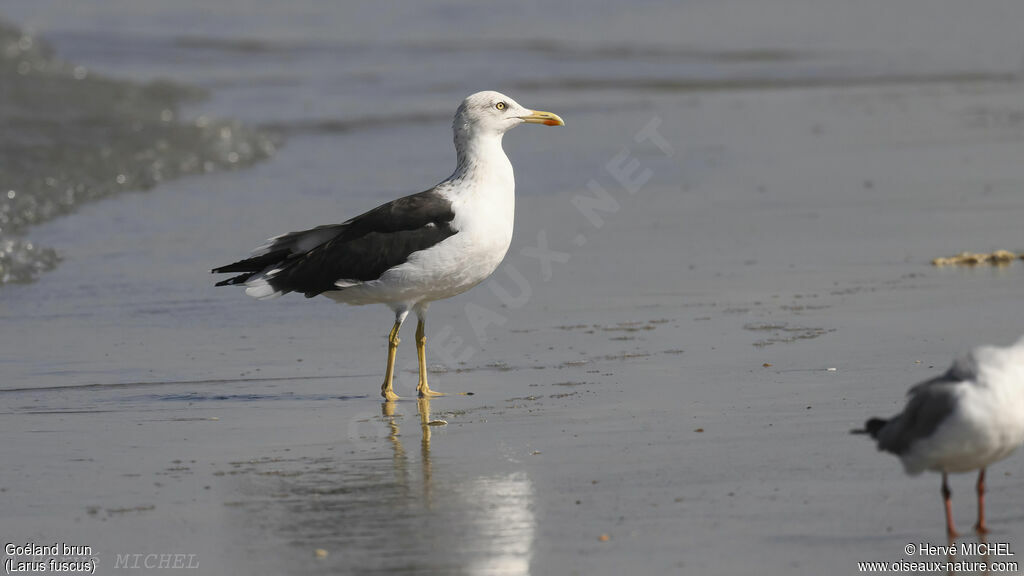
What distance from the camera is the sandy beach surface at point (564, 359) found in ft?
17.0

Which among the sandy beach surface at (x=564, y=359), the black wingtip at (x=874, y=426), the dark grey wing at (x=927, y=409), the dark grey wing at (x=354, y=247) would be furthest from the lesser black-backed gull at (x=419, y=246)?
the dark grey wing at (x=927, y=409)

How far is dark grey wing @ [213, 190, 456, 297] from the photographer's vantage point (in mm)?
→ 7582

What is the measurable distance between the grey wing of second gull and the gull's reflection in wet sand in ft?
4.26

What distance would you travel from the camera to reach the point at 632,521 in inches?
204

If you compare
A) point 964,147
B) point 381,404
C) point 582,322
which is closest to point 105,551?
point 381,404

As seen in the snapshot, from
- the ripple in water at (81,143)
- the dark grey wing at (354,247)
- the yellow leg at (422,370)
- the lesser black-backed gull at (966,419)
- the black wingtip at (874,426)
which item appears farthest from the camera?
the ripple in water at (81,143)

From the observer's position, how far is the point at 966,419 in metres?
4.71

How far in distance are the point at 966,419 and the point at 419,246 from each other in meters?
3.51

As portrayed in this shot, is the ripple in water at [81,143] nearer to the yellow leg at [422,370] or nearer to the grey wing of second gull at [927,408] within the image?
the yellow leg at [422,370]

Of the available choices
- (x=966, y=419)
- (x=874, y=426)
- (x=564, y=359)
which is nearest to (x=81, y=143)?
(x=564, y=359)

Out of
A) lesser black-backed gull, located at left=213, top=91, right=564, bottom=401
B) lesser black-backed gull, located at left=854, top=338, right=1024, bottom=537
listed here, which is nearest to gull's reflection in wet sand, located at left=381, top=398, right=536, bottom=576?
lesser black-backed gull, located at left=854, top=338, right=1024, bottom=537

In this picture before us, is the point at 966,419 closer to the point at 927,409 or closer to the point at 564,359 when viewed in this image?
the point at 927,409

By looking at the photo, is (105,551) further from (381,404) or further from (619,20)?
(619,20)

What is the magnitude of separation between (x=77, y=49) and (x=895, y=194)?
22283 mm
